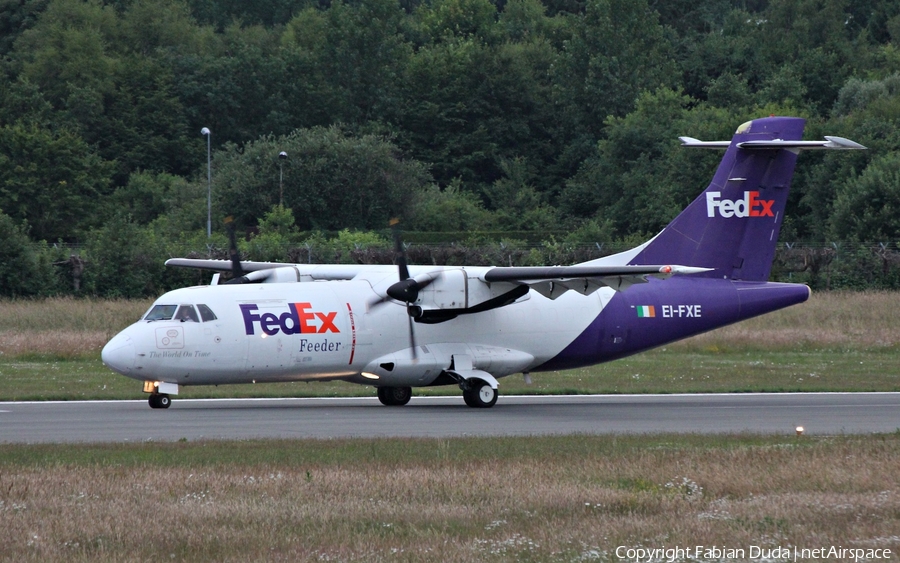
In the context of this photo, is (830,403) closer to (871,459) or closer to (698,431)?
(698,431)

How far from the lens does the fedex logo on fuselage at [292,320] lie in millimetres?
21719

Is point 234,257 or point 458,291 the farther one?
point 234,257

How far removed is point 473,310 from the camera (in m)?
23.4

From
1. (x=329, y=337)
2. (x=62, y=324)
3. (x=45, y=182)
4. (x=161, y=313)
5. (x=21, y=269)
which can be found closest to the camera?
(x=161, y=313)

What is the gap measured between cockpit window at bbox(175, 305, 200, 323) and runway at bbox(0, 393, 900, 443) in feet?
5.69

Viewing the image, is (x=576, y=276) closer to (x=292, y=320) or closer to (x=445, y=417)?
(x=445, y=417)

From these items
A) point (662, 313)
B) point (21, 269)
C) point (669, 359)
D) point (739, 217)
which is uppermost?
point (739, 217)

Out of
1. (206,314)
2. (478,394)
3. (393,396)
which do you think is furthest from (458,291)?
(206,314)

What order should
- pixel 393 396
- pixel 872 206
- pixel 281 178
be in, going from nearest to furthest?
1. pixel 393 396
2. pixel 872 206
3. pixel 281 178

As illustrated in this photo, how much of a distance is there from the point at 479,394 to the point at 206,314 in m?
5.59

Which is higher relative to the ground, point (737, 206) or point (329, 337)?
point (737, 206)

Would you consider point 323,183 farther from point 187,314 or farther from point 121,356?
point 121,356

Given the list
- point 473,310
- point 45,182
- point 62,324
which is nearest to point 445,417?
point 473,310

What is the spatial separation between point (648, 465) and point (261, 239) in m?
39.1
